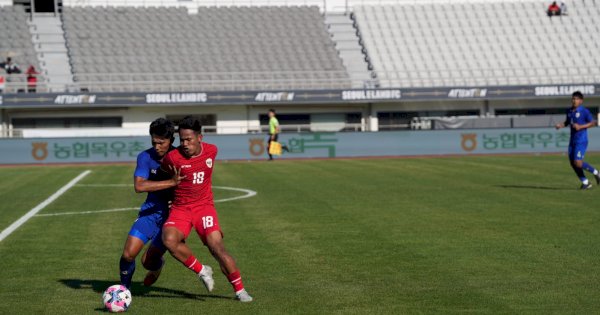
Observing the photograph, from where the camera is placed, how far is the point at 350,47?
58.7 metres

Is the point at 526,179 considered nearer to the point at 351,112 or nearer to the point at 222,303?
the point at 222,303

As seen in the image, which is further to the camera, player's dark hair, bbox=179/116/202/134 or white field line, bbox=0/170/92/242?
white field line, bbox=0/170/92/242

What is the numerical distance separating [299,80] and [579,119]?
32.3 m

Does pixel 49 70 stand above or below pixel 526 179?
above

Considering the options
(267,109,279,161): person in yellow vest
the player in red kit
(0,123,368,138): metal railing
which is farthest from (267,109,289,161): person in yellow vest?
the player in red kit

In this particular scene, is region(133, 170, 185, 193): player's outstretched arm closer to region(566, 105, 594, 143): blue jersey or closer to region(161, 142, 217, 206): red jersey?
region(161, 142, 217, 206): red jersey

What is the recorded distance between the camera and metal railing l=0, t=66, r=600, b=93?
5156cm

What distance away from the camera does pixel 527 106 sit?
5603cm

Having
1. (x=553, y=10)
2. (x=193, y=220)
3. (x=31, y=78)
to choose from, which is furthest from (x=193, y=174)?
(x=553, y=10)

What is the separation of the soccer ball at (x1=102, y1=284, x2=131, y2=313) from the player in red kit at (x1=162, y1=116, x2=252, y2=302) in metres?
0.63

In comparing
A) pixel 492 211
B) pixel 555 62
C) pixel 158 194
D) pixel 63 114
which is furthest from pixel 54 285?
pixel 555 62

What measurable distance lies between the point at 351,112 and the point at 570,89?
40.9 ft

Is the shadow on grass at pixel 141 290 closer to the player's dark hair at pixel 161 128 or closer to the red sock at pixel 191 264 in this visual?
the red sock at pixel 191 264

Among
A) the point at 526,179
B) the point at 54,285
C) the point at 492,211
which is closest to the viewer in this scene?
the point at 54,285
